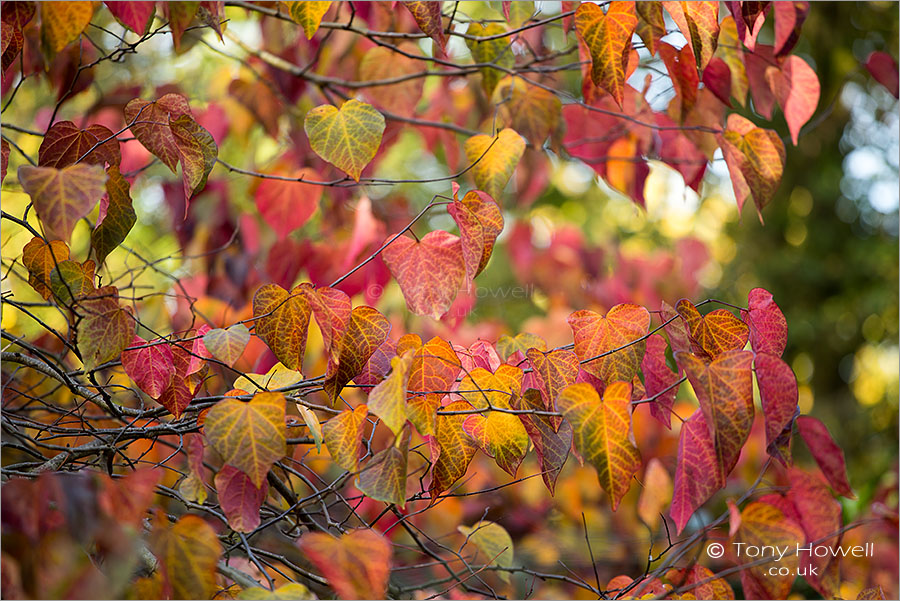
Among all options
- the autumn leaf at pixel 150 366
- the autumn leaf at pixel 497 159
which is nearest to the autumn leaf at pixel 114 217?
the autumn leaf at pixel 150 366

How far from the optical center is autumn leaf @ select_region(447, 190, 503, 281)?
31.4 inches

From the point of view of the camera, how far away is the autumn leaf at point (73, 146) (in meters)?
0.78

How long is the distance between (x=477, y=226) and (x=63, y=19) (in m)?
0.49

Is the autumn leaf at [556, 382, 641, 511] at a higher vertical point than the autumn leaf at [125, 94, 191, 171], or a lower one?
lower

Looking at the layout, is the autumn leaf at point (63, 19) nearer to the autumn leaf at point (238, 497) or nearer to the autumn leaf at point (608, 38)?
the autumn leaf at point (238, 497)

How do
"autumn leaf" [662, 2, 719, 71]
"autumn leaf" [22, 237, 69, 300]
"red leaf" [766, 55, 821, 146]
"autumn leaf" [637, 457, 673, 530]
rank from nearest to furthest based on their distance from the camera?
"autumn leaf" [22, 237, 69, 300]
"autumn leaf" [662, 2, 719, 71]
"red leaf" [766, 55, 821, 146]
"autumn leaf" [637, 457, 673, 530]

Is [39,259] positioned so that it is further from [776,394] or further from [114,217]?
[776,394]

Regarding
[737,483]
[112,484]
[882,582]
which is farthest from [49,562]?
[737,483]

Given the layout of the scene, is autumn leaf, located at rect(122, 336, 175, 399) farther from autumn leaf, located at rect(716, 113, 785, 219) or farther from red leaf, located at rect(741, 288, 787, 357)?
autumn leaf, located at rect(716, 113, 785, 219)

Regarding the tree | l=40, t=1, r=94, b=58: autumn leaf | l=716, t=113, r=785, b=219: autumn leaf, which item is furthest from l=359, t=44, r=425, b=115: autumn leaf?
l=40, t=1, r=94, b=58: autumn leaf

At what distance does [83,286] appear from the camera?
2.53 ft

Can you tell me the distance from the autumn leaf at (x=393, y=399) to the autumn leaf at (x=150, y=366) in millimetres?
292

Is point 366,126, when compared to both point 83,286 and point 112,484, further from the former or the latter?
point 112,484

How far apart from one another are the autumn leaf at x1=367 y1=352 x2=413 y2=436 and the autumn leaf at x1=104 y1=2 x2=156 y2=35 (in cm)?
53
